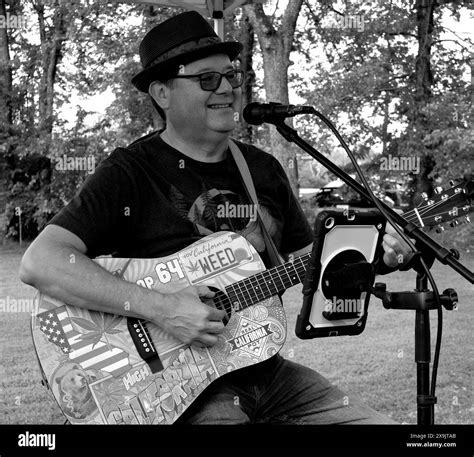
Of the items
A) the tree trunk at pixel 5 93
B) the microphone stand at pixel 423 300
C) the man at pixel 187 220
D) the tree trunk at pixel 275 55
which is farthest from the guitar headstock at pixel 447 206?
the tree trunk at pixel 5 93

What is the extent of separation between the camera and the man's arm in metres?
2.14

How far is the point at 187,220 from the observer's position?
2375mm

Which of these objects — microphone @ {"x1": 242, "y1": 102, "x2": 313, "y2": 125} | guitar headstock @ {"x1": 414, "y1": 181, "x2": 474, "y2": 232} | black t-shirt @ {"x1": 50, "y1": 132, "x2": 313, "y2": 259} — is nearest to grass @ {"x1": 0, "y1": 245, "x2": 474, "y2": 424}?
black t-shirt @ {"x1": 50, "y1": 132, "x2": 313, "y2": 259}

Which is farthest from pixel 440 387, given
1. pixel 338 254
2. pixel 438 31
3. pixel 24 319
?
pixel 438 31

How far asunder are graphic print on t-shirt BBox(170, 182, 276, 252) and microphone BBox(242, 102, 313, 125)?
0.58 m

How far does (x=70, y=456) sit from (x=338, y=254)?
2.79 ft

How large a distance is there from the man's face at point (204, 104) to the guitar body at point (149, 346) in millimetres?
393

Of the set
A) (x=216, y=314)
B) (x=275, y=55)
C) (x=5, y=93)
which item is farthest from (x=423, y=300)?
(x=5, y=93)

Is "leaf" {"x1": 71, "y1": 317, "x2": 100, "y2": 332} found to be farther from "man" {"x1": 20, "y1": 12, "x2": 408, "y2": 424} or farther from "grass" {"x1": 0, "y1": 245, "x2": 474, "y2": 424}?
"grass" {"x1": 0, "y1": 245, "x2": 474, "y2": 424}

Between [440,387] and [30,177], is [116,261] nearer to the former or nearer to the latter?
[440,387]

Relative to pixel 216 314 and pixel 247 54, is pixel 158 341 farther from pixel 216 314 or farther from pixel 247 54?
pixel 247 54

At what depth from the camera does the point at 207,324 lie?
214 cm

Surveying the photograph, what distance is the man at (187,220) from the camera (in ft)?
7.09

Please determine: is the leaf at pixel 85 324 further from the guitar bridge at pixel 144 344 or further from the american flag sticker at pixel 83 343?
the guitar bridge at pixel 144 344
